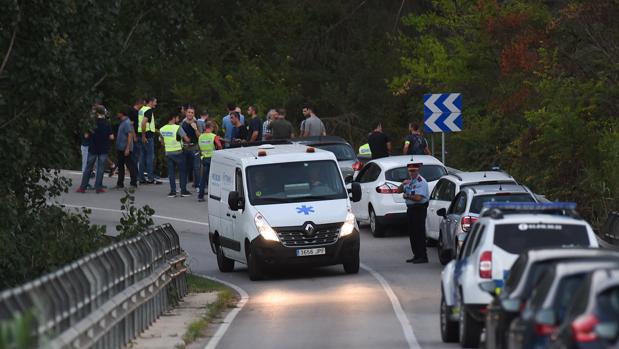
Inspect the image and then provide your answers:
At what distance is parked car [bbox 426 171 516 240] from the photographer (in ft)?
96.9

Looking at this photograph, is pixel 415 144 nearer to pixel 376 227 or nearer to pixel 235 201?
pixel 376 227

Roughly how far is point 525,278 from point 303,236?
13.6m

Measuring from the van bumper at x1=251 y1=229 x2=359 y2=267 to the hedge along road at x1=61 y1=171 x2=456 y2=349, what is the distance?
1.19ft

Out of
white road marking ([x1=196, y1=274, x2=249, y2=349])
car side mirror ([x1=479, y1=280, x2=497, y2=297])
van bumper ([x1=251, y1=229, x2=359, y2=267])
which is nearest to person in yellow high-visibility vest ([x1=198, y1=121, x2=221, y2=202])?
white road marking ([x1=196, y1=274, x2=249, y2=349])

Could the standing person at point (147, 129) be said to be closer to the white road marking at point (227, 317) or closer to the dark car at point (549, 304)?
the white road marking at point (227, 317)

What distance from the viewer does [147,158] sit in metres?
44.9

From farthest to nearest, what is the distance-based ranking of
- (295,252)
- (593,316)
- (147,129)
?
(147,129), (295,252), (593,316)

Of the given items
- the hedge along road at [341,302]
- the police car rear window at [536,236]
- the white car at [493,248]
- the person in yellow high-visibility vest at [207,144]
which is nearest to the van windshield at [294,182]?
the hedge along road at [341,302]

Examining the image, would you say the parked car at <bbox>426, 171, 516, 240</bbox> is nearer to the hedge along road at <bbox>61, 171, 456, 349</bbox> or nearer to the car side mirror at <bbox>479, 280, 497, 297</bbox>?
the hedge along road at <bbox>61, 171, 456, 349</bbox>

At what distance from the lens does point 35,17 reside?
24156 millimetres

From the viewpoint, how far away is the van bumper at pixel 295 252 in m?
27.8

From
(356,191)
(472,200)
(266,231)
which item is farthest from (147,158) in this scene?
(472,200)

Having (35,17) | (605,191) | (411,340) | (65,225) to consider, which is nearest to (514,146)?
(605,191)

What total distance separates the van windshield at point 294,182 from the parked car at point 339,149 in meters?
10.1
